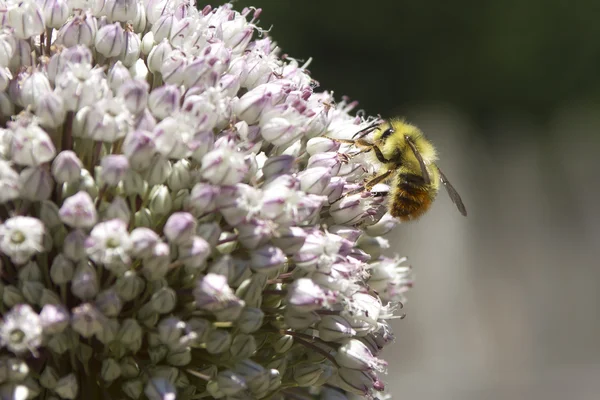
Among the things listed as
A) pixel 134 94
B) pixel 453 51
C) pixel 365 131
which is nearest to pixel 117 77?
pixel 134 94

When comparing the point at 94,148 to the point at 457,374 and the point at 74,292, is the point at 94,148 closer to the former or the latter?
the point at 74,292

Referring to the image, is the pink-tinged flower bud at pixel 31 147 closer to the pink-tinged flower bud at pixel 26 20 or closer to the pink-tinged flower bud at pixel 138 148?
the pink-tinged flower bud at pixel 138 148

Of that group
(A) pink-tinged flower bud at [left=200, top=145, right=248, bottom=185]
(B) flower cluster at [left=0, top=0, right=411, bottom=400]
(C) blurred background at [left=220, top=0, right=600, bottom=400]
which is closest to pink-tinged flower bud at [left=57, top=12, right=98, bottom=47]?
(B) flower cluster at [left=0, top=0, right=411, bottom=400]

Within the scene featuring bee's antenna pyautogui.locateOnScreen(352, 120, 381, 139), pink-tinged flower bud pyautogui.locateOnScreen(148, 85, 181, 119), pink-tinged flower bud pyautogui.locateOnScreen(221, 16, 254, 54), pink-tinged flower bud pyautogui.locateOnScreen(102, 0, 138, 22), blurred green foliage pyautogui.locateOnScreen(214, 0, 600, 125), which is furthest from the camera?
blurred green foliage pyautogui.locateOnScreen(214, 0, 600, 125)

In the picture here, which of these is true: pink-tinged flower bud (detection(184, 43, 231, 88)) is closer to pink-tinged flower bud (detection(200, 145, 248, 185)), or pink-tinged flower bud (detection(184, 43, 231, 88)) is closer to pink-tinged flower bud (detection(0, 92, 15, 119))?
pink-tinged flower bud (detection(200, 145, 248, 185))

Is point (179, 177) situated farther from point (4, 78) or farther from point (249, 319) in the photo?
point (4, 78)

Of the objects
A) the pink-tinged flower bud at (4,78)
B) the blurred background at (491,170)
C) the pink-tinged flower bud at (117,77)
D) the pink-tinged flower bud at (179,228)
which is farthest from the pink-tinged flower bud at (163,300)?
the blurred background at (491,170)

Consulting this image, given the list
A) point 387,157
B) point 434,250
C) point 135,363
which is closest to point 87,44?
point 135,363
